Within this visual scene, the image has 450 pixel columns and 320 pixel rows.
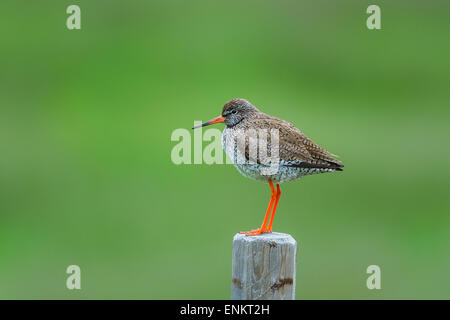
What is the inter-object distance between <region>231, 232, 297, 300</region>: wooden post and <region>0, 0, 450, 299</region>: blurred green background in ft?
19.6

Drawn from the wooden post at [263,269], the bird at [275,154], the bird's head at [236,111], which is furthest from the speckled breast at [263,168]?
the wooden post at [263,269]

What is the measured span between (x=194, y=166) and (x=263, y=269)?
13238 millimetres

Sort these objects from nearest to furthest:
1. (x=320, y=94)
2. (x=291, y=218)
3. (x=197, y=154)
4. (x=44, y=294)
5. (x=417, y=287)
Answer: (x=197, y=154)
(x=44, y=294)
(x=417, y=287)
(x=291, y=218)
(x=320, y=94)

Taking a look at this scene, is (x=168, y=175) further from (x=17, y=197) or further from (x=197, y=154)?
(x=197, y=154)

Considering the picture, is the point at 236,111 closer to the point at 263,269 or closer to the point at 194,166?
the point at 263,269

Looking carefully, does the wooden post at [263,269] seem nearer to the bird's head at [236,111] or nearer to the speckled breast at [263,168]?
the speckled breast at [263,168]

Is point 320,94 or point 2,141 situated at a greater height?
point 320,94

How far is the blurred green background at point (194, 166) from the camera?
12523mm

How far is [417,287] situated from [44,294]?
20.3 ft

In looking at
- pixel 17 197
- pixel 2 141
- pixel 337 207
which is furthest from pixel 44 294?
pixel 2 141

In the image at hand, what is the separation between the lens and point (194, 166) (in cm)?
1809

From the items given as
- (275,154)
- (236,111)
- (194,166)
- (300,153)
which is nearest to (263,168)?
(275,154)

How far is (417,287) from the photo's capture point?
11680 millimetres

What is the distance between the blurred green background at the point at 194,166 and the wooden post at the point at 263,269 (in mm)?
5986
